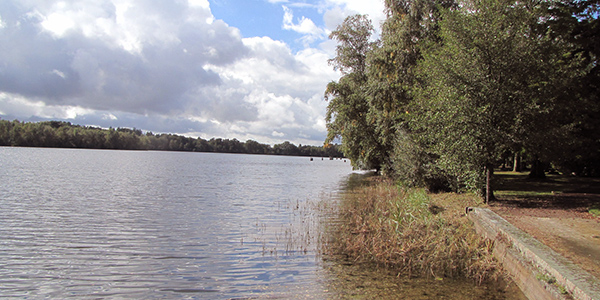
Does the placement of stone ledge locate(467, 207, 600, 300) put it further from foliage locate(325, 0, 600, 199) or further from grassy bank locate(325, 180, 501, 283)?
foliage locate(325, 0, 600, 199)

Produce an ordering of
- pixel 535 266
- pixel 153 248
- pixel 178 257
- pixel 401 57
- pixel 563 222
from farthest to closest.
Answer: pixel 401 57
pixel 563 222
pixel 153 248
pixel 178 257
pixel 535 266

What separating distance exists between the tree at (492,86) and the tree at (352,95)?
17787 mm

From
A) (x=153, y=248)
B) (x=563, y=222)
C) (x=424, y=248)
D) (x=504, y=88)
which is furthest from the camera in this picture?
(x=504, y=88)

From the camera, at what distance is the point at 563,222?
38.4 ft

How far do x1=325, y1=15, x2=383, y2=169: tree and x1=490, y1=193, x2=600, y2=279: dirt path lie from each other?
17412 millimetres

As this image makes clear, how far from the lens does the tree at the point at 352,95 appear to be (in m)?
33.6

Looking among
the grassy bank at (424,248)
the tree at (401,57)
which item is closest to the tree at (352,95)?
the tree at (401,57)

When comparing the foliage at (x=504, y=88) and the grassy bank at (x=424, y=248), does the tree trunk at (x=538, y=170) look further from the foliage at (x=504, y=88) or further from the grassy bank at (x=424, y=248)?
the grassy bank at (x=424, y=248)

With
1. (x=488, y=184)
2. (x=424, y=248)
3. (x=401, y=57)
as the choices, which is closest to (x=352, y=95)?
(x=401, y=57)

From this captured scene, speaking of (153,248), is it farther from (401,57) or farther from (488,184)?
(401,57)

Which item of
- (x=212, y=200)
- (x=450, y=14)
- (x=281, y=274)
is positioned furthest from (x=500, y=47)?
(x=212, y=200)

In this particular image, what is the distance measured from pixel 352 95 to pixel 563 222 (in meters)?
23.1

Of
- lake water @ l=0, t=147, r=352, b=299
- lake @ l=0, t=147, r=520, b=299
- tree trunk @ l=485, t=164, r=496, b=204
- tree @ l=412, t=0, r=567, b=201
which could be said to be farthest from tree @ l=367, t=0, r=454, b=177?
lake water @ l=0, t=147, r=352, b=299

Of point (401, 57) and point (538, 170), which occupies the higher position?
point (401, 57)
